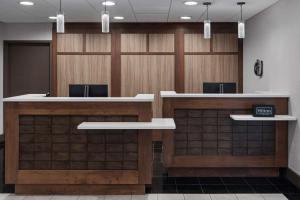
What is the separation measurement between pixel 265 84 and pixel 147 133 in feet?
9.32

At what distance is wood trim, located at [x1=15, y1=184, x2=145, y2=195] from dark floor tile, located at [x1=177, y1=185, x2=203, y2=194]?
1.65ft

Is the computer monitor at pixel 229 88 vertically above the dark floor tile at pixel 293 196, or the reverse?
the computer monitor at pixel 229 88

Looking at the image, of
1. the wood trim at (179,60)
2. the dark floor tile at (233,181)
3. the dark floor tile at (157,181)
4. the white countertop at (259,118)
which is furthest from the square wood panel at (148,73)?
the white countertop at (259,118)

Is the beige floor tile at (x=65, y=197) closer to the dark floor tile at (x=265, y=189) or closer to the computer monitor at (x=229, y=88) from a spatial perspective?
the dark floor tile at (x=265, y=189)

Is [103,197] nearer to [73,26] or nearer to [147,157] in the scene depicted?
[147,157]

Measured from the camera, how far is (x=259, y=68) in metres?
6.88

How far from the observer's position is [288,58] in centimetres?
547

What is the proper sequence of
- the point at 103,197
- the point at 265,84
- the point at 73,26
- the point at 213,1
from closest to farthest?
the point at 103,197, the point at 213,1, the point at 265,84, the point at 73,26

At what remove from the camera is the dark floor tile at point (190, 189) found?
480 centimetres

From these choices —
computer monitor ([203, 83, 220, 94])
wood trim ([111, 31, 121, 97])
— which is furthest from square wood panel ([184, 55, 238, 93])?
computer monitor ([203, 83, 220, 94])

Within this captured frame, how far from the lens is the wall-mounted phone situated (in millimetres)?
6757

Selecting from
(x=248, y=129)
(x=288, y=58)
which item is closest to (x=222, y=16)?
(x=288, y=58)

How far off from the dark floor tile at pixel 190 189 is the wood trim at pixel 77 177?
0.61 meters

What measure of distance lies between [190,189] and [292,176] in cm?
138
